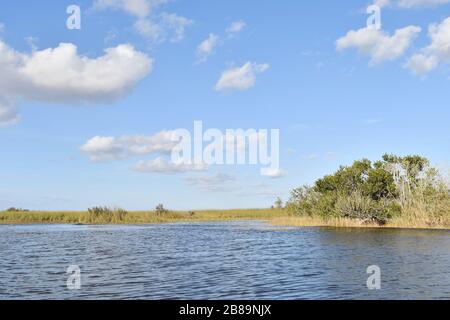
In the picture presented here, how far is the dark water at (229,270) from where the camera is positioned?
20.6 m

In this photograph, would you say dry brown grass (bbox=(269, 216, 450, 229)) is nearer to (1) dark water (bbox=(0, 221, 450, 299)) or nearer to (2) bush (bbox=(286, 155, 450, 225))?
(2) bush (bbox=(286, 155, 450, 225))

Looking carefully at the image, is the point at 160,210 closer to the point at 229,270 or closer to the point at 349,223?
the point at 349,223

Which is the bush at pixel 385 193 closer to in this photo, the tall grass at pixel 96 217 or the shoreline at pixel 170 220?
the shoreline at pixel 170 220

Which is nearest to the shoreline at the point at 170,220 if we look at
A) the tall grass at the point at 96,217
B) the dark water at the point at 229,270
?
the tall grass at the point at 96,217

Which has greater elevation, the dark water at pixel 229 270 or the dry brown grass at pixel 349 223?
the dry brown grass at pixel 349 223

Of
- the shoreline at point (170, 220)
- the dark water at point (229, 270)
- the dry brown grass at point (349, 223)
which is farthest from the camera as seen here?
the shoreline at point (170, 220)

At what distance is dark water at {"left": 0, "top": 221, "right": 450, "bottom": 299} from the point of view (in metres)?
20.6

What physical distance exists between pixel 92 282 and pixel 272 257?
44.2 ft

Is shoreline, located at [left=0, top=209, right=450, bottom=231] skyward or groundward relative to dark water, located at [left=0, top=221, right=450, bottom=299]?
skyward

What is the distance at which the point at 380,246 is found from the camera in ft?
126

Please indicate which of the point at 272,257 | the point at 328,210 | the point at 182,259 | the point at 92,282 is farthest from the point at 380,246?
the point at 328,210

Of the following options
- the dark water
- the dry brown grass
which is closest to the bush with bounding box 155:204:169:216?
the dry brown grass

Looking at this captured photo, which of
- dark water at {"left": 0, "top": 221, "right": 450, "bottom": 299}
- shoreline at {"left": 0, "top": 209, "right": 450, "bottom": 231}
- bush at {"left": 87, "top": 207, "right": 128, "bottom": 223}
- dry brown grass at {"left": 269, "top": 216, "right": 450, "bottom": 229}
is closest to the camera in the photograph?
dark water at {"left": 0, "top": 221, "right": 450, "bottom": 299}
